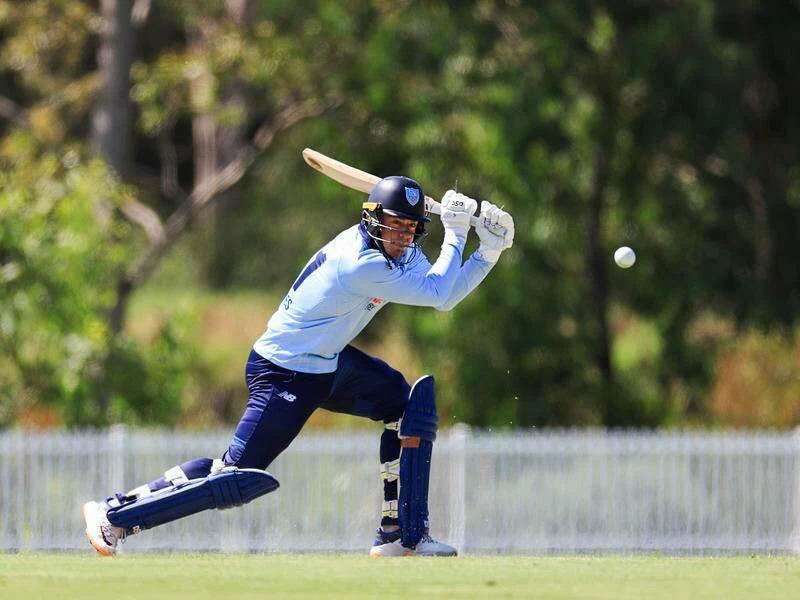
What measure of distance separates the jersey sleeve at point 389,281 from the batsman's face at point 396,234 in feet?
0.34

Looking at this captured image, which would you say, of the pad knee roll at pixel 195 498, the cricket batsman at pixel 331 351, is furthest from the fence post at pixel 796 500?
the pad knee roll at pixel 195 498

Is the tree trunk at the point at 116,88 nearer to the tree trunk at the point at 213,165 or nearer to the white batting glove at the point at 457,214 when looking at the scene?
the tree trunk at the point at 213,165

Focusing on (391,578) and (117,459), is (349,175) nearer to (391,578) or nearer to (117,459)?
(391,578)

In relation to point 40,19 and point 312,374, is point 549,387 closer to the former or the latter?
point 40,19

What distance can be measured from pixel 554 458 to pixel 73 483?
14.3 ft

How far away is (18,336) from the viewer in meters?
16.2

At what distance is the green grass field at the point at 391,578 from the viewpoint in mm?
6129

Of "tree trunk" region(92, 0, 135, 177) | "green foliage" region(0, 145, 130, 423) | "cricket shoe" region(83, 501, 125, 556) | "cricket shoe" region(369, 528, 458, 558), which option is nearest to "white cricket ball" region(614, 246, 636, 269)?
"cricket shoe" region(369, 528, 458, 558)

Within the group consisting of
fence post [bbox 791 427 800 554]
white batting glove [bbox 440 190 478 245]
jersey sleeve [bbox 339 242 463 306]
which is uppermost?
white batting glove [bbox 440 190 478 245]

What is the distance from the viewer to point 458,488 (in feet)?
48.6

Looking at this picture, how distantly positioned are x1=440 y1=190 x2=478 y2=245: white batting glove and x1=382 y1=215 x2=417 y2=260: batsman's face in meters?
0.23

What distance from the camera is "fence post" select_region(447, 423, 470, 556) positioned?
14766 mm

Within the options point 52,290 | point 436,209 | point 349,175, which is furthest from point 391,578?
point 52,290

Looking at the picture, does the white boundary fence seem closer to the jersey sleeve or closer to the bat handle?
the bat handle
